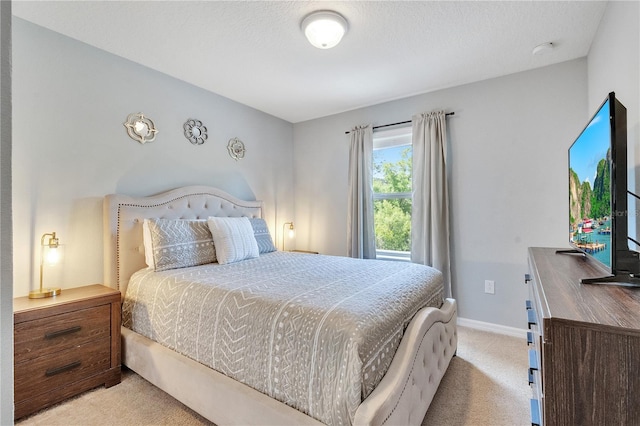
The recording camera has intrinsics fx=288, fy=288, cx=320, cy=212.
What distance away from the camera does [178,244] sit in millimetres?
2381

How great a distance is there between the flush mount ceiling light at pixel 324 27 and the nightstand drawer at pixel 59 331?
7.89 ft

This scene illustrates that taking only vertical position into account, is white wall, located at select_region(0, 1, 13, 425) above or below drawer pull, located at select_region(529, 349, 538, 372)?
above

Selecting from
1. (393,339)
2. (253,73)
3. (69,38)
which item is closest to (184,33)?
(253,73)

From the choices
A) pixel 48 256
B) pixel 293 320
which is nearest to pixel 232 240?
pixel 48 256

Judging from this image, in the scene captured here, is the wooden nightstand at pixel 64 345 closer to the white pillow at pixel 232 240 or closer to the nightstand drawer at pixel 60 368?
the nightstand drawer at pixel 60 368

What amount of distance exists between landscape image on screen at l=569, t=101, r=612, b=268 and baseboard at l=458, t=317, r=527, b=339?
5.26ft

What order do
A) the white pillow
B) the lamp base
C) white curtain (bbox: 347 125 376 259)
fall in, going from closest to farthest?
the lamp base, the white pillow, white curtain (bbox: 347 125 376 259)

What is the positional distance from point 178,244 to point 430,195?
2513 millimetres

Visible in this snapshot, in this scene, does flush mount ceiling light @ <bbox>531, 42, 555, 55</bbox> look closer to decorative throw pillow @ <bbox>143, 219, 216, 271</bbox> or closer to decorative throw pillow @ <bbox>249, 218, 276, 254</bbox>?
decorative throw pillow @ <bbox>249, 218, 276, 254</bbox>

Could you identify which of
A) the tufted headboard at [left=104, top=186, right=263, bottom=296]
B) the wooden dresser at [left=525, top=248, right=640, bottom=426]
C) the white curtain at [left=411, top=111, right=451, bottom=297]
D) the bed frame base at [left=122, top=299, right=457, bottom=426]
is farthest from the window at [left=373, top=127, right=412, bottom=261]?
the wooden dresser at [left=525, top=248, right=640, bottom=426]

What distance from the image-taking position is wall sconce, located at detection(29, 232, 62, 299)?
6.31 feet

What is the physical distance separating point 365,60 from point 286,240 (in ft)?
8.41

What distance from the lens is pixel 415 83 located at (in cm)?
301

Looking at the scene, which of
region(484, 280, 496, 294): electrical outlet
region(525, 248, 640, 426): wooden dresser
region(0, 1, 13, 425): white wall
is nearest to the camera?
region(0, 1, 13, 425): white wall
